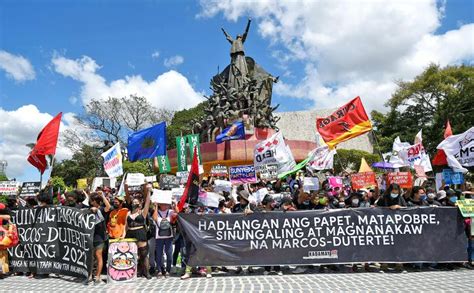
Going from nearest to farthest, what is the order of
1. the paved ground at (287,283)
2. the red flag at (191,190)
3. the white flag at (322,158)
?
the paved ground at (287,283) < the red flag at (191,190) < the white flag at (322,158)

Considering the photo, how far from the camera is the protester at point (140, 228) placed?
757 cm

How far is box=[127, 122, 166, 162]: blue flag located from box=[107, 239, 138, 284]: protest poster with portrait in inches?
A: 142

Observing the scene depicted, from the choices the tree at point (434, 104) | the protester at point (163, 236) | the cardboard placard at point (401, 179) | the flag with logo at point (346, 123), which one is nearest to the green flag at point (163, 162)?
the flag with logo at point (346, 123)

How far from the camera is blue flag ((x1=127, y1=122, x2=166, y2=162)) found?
10.7m

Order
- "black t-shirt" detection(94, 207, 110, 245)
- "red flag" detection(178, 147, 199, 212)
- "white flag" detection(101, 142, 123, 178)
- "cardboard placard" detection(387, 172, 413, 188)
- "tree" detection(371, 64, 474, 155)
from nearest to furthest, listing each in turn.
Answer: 1. "black t-shirt" detection(94, 207, 110, 245)
2. "red flag" detection(178, 147, 199, 212)
3. "cardboard placard" detection(387, 172, 413, 188)
4. "white flag" detection(101, 142, 123, 178)
5. "tree" detection(371, 64, 474, 155)

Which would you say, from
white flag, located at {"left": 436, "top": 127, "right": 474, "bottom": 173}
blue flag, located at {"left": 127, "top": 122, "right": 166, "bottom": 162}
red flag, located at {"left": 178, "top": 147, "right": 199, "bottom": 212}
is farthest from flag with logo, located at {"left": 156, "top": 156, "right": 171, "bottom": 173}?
white flag, located at {"left": 436, "top": 127, "right": 474, "bottom": 173}

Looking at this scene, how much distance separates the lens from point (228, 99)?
3062 cm

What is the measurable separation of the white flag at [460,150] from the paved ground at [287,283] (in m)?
3.93

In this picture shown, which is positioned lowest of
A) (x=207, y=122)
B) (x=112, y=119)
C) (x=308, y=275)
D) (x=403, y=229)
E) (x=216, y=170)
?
(x=308, y=275)

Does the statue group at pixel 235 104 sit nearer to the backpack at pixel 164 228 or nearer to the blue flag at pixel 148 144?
the blue flag at pixel 148 144

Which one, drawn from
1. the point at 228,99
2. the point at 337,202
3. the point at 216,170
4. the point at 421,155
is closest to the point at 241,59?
the point at 228,99

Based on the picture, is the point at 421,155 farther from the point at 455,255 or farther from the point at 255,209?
the point at 255,209

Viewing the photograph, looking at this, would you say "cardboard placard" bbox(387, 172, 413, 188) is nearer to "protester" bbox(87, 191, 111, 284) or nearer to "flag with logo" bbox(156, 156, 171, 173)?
"flag with logo" bbox(156, 156, 171, 173)

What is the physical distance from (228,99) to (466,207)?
23.6 meters
